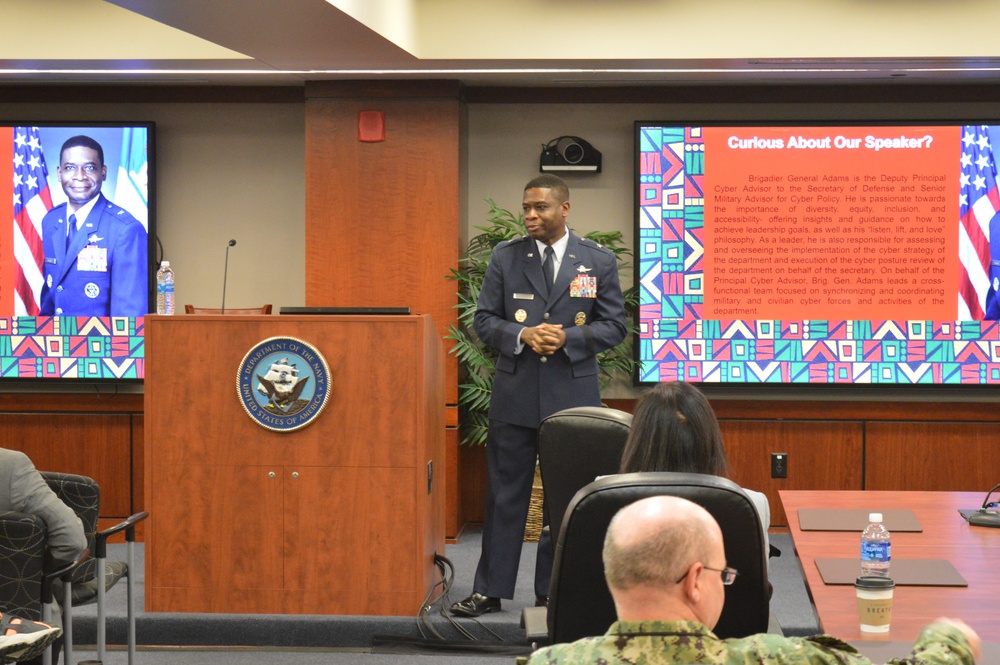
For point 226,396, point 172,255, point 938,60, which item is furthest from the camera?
point 172,255

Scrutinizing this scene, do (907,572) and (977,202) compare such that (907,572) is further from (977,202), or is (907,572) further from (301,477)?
(977,202)

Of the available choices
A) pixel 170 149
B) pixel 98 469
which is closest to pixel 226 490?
pixel 98 469

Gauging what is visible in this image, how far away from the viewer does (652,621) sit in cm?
156

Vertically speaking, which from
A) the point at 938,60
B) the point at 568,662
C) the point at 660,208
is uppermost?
the point at 938,60

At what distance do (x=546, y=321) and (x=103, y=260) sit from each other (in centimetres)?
293

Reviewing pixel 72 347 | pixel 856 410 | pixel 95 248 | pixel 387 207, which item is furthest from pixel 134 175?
pixel 856 410

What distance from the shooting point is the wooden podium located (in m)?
4.37

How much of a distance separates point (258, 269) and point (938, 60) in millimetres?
3719

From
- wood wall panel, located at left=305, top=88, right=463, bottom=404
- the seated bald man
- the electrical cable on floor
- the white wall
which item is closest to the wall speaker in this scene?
wood wall panel, located at left=305, top=88, right=463, bottom=404

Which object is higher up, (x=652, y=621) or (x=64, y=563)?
(x=652, y=621)

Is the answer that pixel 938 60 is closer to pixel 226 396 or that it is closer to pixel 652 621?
pixel 226 396

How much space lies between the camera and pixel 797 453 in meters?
6.06

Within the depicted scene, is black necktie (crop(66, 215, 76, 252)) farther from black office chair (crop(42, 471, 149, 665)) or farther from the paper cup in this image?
the paper cup

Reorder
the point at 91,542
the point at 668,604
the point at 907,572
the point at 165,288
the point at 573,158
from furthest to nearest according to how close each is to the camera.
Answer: the point at 573,158 → the point at 165,288 → the point at 91,542 → the point at 907,572 → the point at 668,604
